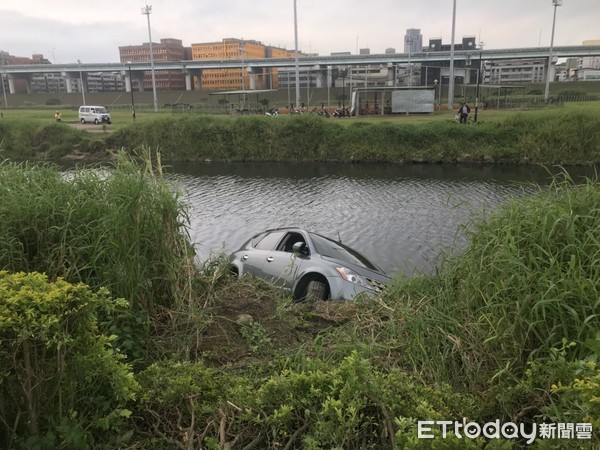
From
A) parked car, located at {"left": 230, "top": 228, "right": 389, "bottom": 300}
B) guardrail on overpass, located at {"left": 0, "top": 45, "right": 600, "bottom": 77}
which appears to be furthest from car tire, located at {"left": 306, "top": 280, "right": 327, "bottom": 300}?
guardrail on overpass, located at {"left": 0, "top": 45, "right": 600, "bottom": 77}

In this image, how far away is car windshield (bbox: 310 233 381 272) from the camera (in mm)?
8156

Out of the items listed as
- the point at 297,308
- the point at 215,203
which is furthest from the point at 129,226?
the point at 215,203

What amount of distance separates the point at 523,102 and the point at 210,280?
163 ft

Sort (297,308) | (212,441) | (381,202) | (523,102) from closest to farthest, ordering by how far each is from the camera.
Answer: (212,441) < (297,308) < (381,202) < (523,102)

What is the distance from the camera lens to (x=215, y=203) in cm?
2112

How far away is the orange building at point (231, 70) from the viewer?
8875cm

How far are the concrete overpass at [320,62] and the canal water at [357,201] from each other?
41242 mm

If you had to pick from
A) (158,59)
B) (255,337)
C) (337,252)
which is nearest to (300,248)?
(337,252)

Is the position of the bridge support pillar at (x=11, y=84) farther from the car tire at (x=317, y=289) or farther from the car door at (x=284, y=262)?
the car tire at (x=317, y=289)

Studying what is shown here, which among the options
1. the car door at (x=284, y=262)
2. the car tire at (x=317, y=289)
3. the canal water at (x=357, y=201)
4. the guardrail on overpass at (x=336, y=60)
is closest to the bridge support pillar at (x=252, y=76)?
the guardrail on overpass at (x=336, y=60)

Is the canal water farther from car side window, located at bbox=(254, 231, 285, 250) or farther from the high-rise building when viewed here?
the high-rise building

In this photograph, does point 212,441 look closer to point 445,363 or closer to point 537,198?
point 445,363

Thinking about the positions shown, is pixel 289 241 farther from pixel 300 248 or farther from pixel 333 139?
pixel 333 139

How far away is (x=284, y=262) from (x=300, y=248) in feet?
1.48
